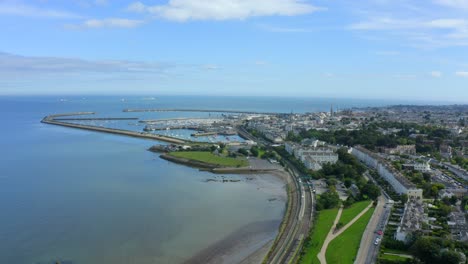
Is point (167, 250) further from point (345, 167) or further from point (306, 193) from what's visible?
point (345, 167)

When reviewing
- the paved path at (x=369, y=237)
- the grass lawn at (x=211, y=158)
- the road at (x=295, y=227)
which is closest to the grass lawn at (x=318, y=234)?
the road at (x=295, y=227)

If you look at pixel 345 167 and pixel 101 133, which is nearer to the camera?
pixel 345 167

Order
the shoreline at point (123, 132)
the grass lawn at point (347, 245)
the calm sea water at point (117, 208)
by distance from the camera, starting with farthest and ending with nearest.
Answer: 1. the shoreline at point (123, 132)
2. the calm sea water at point (117, 208)
3. the grass lawn at point (347, 245)

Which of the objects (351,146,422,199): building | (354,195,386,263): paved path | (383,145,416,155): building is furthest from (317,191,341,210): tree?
(383,145,416,155): building

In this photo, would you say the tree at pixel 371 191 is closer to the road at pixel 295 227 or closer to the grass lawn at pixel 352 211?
the grass lawn at pixel 352 211

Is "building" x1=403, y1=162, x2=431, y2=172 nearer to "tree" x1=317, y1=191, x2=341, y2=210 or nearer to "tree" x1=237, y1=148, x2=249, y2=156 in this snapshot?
"tree" x1=317, y1=191, x2=341, y2=210

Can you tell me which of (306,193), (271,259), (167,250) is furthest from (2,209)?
(306,193)
